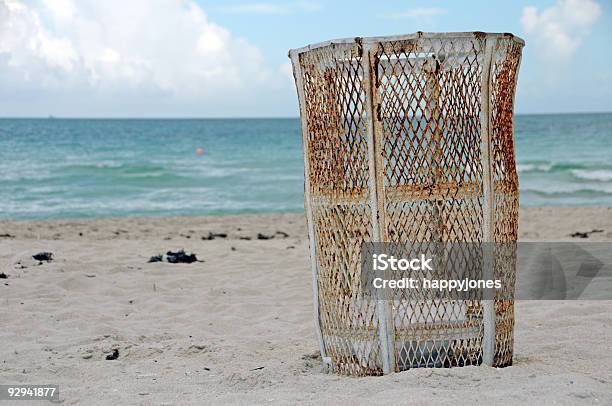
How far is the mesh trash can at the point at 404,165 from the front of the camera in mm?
3539

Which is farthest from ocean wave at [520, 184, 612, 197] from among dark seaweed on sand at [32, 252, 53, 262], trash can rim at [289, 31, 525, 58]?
trash can rim at [289, 31, 525, 58]

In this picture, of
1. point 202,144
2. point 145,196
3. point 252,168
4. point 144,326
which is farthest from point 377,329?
point 202,144

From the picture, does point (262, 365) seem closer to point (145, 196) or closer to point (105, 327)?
point (105, 327)

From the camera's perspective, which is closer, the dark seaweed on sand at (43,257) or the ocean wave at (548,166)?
the dark seaweed on sand at (43,257)

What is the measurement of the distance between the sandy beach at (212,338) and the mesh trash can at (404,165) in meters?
0.20

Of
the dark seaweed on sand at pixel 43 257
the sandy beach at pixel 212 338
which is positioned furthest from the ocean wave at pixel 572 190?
the dark seaweed on sand at pixel 43 257

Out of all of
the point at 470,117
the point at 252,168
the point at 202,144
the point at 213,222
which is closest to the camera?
the point at 470,117

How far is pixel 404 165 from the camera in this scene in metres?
3.63

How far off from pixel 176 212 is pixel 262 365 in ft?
→ 42.3

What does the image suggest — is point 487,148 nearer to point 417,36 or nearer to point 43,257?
point 417,36

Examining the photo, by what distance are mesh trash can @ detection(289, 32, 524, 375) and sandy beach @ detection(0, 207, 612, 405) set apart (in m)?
0.20

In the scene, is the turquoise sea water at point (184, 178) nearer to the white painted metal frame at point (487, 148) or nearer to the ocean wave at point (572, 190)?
the ocean wave at point (572, 190)

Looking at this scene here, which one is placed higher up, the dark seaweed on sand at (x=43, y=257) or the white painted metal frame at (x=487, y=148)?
the white painted metal frame at (x=487, y=148)

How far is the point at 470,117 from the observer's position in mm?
3648
